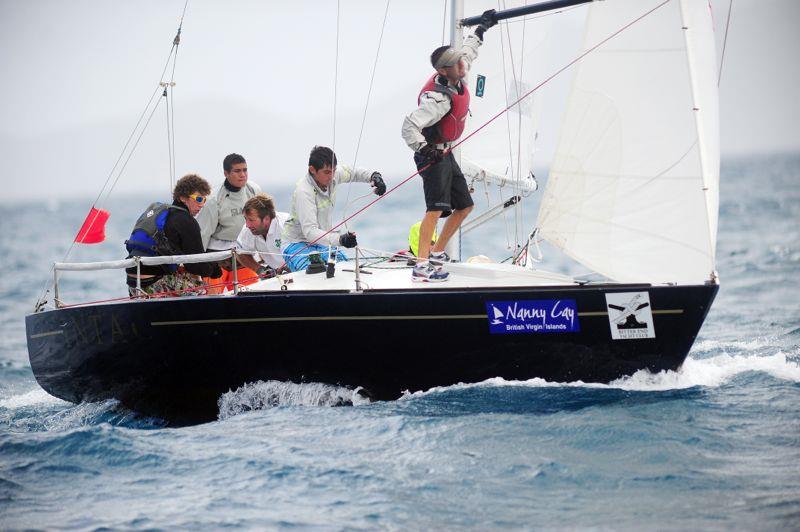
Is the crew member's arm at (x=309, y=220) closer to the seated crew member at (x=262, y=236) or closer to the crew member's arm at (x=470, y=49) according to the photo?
the seated crew member at (x=262, y=236)

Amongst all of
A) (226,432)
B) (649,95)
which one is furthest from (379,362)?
(649,95)

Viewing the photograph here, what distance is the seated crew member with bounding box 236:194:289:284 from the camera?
7816mm

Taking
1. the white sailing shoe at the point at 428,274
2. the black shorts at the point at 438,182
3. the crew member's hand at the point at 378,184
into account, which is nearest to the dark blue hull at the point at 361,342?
the white sailing shoe at the point at 428,274

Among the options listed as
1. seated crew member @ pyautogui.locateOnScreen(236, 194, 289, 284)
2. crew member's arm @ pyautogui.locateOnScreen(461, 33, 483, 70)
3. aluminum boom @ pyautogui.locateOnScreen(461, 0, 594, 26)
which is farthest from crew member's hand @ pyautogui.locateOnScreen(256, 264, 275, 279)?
aluminum boom @ pyautogui.locateOnScreen(461, 0, 594, 26)

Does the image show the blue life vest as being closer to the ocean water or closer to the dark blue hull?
the dark blue hull

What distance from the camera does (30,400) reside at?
9.15 metres

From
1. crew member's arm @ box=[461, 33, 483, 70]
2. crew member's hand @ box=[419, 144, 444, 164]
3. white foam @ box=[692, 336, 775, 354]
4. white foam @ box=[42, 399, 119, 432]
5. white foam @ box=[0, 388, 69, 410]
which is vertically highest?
crew member's arm @ box=[461, 33, 483, 70]

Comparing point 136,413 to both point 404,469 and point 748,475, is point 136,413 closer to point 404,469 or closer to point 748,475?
point 404,469

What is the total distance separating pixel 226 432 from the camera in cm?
673

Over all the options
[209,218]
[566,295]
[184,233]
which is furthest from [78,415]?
[566,295]

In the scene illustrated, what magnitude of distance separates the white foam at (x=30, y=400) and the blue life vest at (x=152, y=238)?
5.61ft

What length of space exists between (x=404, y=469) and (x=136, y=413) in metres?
2.76

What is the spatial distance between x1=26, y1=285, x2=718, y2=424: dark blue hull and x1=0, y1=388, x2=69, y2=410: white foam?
5.15ft

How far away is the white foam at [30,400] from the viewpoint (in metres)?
8.85
